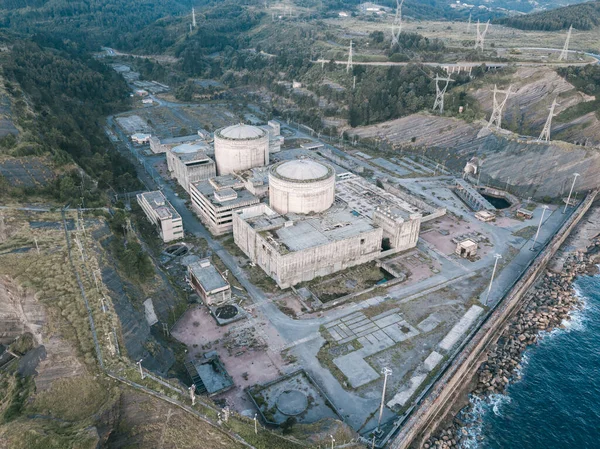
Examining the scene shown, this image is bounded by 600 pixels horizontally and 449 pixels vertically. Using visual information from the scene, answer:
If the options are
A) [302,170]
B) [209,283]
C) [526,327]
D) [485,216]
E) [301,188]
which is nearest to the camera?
[526,327]

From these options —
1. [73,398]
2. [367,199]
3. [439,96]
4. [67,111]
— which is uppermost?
[439,96]

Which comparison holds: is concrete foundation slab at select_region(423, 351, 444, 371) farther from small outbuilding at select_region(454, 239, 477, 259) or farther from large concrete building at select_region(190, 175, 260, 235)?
large concrete building at select_region(190, 175, 260, 235)

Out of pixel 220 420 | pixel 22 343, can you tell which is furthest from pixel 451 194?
pixel 22 343

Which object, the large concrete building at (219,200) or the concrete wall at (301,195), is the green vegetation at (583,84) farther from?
the large concrete building at (219,200)

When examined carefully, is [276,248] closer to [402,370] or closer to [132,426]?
[402,370]

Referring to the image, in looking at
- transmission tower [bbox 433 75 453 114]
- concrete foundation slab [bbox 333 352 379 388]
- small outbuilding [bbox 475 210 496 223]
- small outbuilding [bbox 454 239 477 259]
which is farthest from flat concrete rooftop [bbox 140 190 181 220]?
transmission tower [bbox 433 75 453 114]

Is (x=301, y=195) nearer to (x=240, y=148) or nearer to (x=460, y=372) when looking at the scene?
(x=240, y=148)

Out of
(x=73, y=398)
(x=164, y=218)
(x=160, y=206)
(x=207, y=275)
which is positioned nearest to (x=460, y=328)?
(x=207, y=275)

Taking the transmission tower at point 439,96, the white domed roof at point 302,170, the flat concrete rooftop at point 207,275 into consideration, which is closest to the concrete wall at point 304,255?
the flat concrete rooftop at point 207,275
